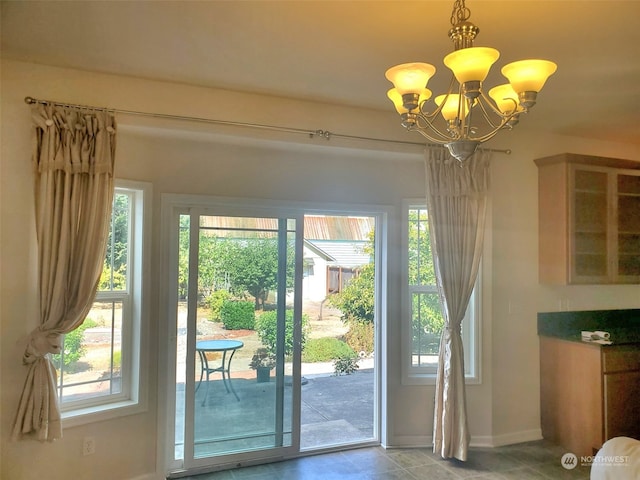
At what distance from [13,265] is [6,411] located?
2.79 feet

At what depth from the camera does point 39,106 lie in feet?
8.45

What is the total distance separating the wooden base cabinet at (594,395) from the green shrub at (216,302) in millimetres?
2903

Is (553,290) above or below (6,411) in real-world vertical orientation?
above

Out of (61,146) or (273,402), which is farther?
(273,402)

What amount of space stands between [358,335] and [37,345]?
401 centimetres

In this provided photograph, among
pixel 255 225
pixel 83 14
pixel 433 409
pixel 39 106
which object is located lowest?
pixel 433 409

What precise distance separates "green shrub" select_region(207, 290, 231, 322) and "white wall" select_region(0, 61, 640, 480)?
0.39 m

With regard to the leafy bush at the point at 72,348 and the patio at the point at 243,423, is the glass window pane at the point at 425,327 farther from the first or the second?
the leafy bush at the point at 72,348

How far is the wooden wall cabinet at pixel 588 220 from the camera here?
374 cm

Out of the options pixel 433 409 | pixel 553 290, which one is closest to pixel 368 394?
pixel 433 409

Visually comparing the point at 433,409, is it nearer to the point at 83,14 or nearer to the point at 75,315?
the point at 75,315

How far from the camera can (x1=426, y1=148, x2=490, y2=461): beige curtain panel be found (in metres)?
3.38
